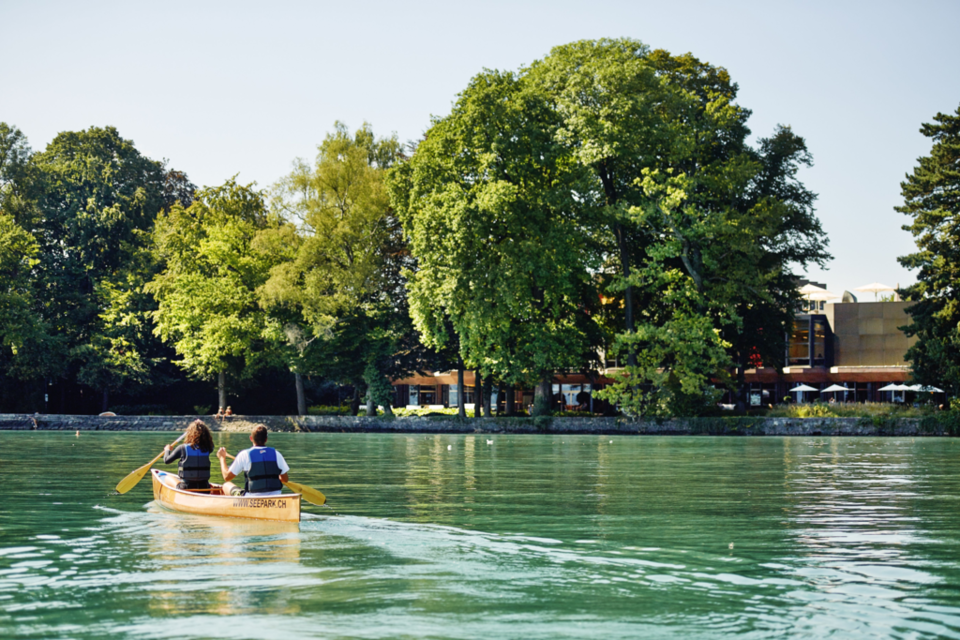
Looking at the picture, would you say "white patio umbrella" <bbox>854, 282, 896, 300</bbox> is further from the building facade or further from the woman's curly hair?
the woman's curly hair

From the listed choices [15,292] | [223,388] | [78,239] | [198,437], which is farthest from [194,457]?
[78,239]

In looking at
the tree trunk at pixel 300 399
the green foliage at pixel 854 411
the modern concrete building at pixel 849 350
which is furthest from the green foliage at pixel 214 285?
the modern concrete building at pixel 849 350

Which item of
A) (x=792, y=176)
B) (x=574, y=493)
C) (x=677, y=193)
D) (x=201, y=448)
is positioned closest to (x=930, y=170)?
(x=792, y=176)

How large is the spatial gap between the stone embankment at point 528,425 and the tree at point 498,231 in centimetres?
321

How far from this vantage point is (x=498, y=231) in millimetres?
54406

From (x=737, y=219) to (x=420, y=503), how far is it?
38.6 meters

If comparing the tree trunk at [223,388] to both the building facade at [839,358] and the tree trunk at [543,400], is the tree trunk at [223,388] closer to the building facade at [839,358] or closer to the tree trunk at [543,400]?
the building facade at [839,358]

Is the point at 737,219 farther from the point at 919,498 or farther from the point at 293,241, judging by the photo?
the point at 919,498

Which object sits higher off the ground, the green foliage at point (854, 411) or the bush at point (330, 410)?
the green foliage at point (854, 411)

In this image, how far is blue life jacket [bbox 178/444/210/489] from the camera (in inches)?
671

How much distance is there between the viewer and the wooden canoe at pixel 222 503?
14.7 m

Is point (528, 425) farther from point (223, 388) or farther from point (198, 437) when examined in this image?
point (198, 437)

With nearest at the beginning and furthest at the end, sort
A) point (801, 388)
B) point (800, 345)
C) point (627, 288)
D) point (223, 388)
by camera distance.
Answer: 1. point (627, 288)
2. point (223, 388)
3. point (801, 388)
4. point (800, 345)

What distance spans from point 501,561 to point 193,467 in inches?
281
